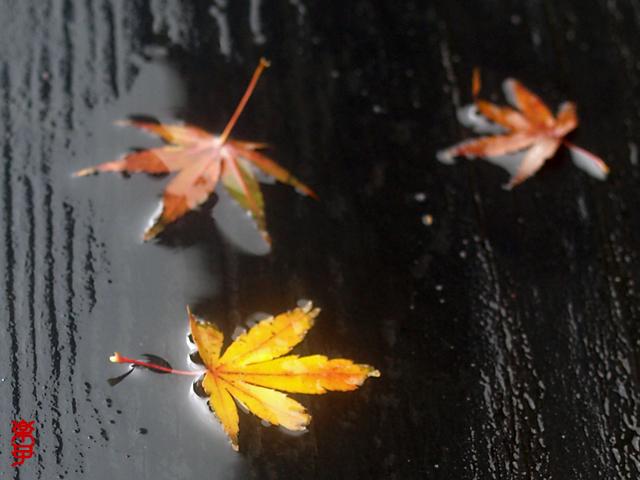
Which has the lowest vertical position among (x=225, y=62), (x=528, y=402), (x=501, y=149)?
(x=528, y=402)

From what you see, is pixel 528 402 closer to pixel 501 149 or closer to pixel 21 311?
pixel 501 149

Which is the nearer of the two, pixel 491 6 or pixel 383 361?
pixel 383 361

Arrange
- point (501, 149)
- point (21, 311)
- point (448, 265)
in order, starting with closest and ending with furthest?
1. point (21, 311)
2. point (448, 265)
3. point (501, 149)

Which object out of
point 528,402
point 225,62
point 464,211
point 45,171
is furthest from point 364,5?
point 528,402

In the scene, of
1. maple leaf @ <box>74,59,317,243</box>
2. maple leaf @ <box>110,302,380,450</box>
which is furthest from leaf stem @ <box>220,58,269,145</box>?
maple leaf @ <box>110,302,380,450</box>

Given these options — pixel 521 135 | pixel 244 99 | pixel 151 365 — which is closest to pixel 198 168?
pixel 244 99

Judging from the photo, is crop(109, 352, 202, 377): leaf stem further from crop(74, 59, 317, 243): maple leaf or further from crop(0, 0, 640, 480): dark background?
crop(74, 59, 317, 243): maple leaf
